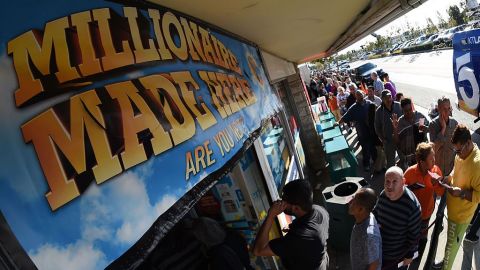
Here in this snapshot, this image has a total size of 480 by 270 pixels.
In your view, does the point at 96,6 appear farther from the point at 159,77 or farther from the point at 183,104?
the point at 183,104

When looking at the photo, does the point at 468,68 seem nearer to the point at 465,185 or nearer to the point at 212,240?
the point at 465,185

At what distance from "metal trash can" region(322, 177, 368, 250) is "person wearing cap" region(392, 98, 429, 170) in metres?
1.33

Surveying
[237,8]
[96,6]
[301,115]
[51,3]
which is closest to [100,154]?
[51,3]

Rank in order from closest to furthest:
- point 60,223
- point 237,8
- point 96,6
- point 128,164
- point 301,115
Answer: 1. point 60,223
2. point 128,164
3. point 96,6
4. point 237,8
5. point 301,115

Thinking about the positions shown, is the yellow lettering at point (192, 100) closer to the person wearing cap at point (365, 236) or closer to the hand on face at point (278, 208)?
the hand on face at point (278, 208)

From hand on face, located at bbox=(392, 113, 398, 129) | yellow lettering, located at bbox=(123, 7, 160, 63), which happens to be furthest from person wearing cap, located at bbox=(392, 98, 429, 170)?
yellow lettering, located at bbox=(123, 7, 160, 63)

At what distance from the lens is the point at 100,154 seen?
1.39m

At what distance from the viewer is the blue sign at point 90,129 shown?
1.14 m

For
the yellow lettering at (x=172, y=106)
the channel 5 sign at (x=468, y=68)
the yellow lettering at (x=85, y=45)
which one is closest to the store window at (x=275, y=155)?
the yellow lettering at (x=172, y=106)

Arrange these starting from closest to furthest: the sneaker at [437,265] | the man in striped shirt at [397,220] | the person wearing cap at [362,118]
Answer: the man in striped shirt at [397,220], the sneaker at [437,265], the person wearing cap at [362,118]

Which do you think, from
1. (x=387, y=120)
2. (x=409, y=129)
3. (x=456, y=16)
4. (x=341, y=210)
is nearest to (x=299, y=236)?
(x=341, y=210)

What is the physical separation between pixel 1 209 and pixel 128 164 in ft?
1.77

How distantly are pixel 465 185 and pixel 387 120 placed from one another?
122 inches

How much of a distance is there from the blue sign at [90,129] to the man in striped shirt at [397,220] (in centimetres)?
181
